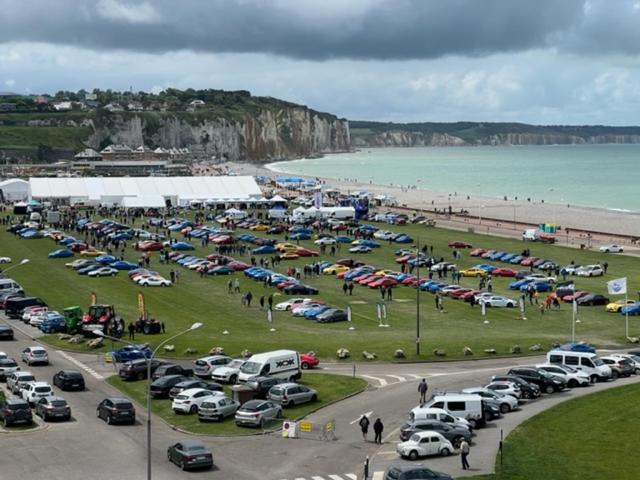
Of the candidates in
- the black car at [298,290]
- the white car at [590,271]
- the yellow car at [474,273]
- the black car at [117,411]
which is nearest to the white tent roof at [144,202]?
the yellow car at [474,273]

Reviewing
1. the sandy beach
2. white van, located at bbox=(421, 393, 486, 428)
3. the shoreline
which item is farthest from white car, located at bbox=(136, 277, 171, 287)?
the shoreline

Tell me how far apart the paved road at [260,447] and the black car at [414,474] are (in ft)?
5.61

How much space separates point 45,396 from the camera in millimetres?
39469

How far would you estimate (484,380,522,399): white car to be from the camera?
40.1 m

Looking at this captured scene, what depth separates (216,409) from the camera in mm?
38000

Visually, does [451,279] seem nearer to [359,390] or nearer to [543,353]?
[543,353]

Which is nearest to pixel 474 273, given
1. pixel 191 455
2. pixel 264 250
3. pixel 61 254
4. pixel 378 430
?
pixel 264 250

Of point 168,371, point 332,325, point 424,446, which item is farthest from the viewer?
point 332,325

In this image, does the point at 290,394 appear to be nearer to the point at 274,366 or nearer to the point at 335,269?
the point at 274,366

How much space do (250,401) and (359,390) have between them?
19.0 ft

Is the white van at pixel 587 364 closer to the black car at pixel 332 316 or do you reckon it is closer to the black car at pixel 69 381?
the black car at pixel 332 316

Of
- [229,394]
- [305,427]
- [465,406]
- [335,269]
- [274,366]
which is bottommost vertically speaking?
[335,269]

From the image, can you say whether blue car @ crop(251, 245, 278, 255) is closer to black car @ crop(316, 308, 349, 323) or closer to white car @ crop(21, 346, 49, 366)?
black car @ crop(316, 308, 349, 323)

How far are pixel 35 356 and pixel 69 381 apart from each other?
244 inches
